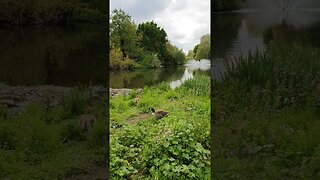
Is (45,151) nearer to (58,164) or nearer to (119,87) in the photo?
(58,164)

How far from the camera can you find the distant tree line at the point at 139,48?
10.4 ft

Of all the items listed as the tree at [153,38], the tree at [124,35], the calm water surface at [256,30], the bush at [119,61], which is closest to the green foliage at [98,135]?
the bush at [119,61]

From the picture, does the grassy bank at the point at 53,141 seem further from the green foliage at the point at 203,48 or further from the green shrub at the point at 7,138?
the green foliage at the point at 203,48

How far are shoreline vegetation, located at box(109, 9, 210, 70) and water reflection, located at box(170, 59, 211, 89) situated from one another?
0.04 metres

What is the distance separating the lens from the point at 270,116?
10.8 feet

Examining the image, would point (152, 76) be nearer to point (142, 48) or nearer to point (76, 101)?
point (142, 48)

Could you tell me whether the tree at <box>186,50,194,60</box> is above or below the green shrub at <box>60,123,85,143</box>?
above

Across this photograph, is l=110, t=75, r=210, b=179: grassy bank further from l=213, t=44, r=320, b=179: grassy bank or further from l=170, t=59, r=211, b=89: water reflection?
l=213, t=44, r=320, b=179: grassy bank

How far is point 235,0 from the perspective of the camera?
363cm

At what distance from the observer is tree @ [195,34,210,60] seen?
324cm

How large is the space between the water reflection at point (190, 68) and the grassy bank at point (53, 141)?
613 mm

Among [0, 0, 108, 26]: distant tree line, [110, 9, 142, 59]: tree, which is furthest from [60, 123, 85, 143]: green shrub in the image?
[0, 0, 108, 26]: distant tree line

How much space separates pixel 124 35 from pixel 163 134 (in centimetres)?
83

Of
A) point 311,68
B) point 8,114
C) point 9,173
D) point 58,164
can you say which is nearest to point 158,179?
point 58,164
